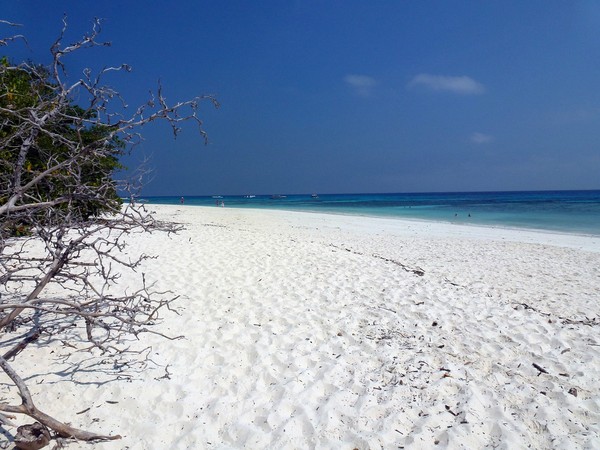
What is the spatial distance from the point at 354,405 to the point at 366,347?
105 centimetres

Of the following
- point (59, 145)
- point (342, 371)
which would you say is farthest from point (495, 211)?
point (59, 145)

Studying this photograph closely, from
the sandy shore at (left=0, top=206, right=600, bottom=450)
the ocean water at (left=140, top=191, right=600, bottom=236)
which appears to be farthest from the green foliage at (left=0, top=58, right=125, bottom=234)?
the sandy shore at (left=0, top=206, right=600, bottom=450)

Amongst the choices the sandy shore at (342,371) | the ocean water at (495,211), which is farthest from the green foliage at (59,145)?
the sandy shore at (342,371)

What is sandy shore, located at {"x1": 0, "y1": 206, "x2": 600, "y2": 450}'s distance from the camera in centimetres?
281

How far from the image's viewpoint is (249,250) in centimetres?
898

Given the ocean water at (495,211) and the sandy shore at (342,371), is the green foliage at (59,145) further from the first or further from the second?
the sandy shore at (342,371)

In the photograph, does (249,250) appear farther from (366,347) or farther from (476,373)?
(476,373)

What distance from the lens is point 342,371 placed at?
360 cm

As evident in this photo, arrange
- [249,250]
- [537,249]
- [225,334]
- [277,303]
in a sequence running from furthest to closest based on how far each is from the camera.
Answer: [537,249]
[249,250]
[277,303]
[225,334]

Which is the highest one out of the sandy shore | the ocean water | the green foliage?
the green foliage

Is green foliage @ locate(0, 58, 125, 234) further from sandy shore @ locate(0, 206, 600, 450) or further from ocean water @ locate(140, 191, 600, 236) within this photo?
sandy shore @ locate(0, 206, 600, 450)

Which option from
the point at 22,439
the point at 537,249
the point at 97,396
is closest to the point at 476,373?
the point at 97,396

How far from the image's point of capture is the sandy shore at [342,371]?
281 centimetres

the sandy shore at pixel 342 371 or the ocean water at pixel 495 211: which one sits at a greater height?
the ocean water at pixel 495 211
